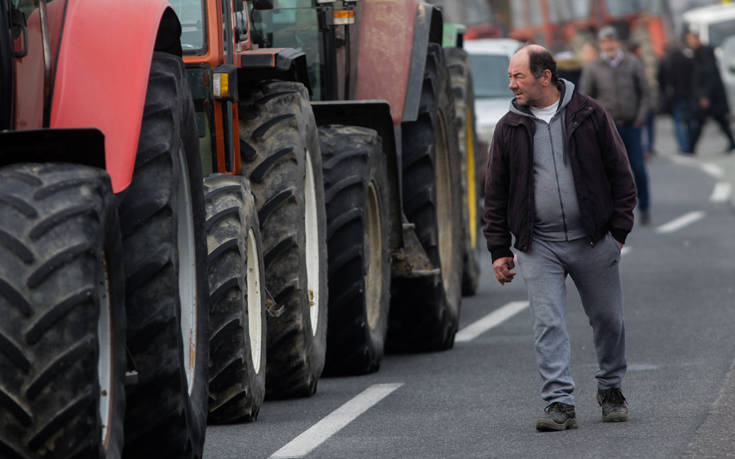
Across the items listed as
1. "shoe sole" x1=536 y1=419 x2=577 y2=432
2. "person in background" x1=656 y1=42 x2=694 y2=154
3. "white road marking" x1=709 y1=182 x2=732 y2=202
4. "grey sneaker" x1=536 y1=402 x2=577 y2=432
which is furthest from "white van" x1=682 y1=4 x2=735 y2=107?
"shoe sole" x1=536 y1=419 x2=577 y2=432

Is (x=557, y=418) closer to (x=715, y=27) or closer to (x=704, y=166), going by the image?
(x=704, y=166)

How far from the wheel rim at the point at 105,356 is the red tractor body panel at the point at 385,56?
17.9 ft

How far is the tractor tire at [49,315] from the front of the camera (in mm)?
5309

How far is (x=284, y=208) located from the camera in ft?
28.9

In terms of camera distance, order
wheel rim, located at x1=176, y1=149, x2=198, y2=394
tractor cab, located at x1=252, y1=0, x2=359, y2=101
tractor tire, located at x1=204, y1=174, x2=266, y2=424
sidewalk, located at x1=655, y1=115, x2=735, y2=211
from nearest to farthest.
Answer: wheel rim, located at x1=176, y1=149, x2=198, y2=394, tractor tire, located at x1=204, y1=174, x2=266, y2=424, tractor cab, located at x1=252, y1=0, x2=359, y2=101, sidewalk, located at x1=655, y1=115, x2=735, y2=211

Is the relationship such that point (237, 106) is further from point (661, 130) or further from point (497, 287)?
point (661, 130)

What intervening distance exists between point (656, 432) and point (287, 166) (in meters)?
2.07

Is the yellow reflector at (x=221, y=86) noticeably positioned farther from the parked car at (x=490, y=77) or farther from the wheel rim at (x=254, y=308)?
the parked car at (x=490, y=77)

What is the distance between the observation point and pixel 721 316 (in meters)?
12.4

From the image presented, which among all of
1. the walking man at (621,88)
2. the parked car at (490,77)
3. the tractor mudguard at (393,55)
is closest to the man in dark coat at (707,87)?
the parked car at (490,77)

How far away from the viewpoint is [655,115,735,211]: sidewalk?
26.3m

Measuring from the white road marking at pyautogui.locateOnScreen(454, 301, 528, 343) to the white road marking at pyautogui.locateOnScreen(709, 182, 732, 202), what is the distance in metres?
10.7

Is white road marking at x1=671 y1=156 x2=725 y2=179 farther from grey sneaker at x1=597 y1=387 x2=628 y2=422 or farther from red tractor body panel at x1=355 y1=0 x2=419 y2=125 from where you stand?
grey sneaker at x1=597 y1=387 x2=628 y2=422

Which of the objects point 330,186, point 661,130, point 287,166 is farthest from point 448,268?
point 661,130
